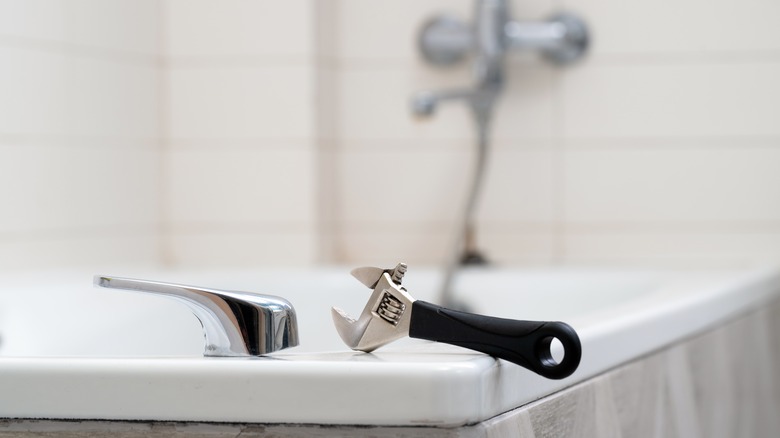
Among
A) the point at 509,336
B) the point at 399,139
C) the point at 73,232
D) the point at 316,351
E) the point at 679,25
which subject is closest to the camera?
the point at 509,336

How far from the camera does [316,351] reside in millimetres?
946

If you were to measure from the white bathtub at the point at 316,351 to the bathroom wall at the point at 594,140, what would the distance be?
0.20 m

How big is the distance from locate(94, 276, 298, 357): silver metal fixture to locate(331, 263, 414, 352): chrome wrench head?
0.05 metres

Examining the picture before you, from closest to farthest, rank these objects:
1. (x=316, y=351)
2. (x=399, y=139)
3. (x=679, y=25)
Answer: (x=316, y=351), (x=679, y=25), (x=399, y=139)

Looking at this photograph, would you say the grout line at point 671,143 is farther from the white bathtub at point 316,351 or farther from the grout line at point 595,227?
the white bathtub at point 316,351

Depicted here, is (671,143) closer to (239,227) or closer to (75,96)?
(239,227)

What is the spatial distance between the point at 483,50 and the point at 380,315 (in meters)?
1.18

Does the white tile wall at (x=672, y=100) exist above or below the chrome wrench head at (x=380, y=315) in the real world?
above

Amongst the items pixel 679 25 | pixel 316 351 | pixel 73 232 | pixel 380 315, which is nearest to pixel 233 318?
pixel 380 315

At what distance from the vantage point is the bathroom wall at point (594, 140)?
1.91m

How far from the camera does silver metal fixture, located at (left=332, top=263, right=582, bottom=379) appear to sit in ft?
2.25

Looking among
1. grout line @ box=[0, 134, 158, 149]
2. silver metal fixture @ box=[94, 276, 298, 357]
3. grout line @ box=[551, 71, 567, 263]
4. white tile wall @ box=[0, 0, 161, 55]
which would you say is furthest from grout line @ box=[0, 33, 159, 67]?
silver metal fixture @ box=[94, 276, 298, 357]

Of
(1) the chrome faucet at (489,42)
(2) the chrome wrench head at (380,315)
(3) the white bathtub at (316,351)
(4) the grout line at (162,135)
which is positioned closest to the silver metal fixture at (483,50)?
(1) the chrome faucet at (489,42)

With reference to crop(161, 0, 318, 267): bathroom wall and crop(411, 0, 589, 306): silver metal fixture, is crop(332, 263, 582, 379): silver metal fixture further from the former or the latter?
crop(161, 0, 318, 267): bathroom wall
